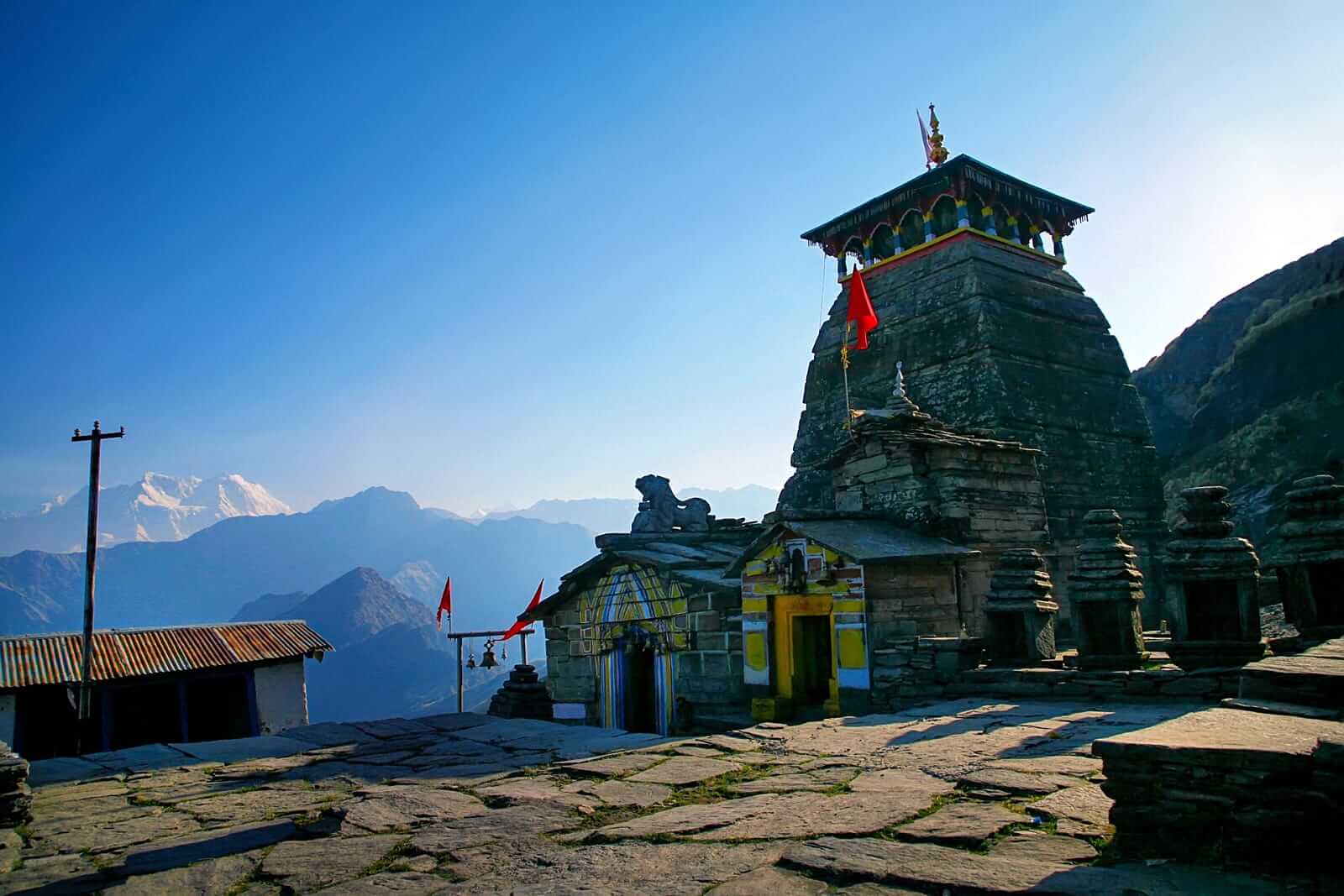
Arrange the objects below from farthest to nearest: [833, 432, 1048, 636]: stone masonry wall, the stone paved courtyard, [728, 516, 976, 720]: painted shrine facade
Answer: [833, 432, 1048, 636]: stone masonry wall < [728, 516, 976, 720]: painted shrine facade < the stone paved courtyard

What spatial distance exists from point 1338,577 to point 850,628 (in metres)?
5.29

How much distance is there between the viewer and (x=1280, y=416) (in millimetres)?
30406

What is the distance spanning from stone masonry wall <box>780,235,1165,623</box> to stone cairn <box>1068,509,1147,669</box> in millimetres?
10553

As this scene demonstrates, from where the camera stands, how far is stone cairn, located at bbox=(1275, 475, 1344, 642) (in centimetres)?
823

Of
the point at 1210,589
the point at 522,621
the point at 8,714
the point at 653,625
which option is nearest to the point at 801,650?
the point at 653,625

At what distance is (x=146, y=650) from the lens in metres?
22.6

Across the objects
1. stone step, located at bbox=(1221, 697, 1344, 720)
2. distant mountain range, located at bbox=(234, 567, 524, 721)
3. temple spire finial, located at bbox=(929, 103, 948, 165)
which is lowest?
distant mountain range, located at bbox=(234, 567, 524, 721)

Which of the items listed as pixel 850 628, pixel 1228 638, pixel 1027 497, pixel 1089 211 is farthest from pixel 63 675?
pixel 1089 211

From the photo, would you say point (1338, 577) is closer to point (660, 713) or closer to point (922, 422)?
point (922, 422)

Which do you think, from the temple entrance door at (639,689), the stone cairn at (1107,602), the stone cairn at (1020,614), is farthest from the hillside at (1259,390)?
the temple entrance door at (639,689)

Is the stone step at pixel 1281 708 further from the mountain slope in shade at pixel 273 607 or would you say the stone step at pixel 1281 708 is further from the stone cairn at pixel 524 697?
the mountain slope in shade at pixel 273 607

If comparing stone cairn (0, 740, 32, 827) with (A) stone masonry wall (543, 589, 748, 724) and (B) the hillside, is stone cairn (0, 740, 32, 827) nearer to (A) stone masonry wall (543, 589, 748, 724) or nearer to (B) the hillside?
(A) stone masonry wall (543, 589, 748, 724)

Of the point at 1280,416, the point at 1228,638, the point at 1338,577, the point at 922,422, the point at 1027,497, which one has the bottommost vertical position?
the point at 1228,638

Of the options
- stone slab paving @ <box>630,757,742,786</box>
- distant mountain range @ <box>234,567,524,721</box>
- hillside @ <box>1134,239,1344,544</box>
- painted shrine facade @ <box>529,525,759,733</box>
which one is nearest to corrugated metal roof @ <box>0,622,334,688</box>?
painted shrine facade @ <box>529,525,759,733</box>
